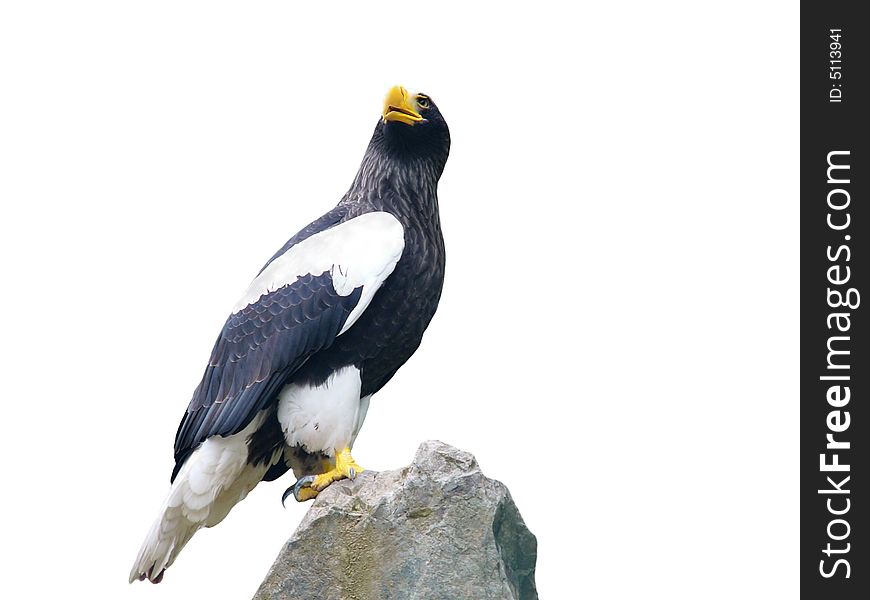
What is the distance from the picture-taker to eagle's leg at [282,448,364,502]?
6.96 metres

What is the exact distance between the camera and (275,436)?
7.13 meters

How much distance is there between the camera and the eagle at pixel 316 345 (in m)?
6.91

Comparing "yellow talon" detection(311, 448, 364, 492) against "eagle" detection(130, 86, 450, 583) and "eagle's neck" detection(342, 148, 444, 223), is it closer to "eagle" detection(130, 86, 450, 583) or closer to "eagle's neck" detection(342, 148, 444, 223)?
"eagle" detection(130, 86, 450, 583)

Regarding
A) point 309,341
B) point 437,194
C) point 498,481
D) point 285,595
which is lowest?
point 285,595

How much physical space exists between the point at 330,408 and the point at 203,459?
2.22 feet

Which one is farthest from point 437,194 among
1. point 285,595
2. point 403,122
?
point 285,595

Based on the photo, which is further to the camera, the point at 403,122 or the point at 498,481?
the point at 403,122

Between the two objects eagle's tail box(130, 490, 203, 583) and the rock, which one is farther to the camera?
eagle's tail box(130, 490, 203, 583)

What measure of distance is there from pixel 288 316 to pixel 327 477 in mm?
778

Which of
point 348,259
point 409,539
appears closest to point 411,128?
point 348,259

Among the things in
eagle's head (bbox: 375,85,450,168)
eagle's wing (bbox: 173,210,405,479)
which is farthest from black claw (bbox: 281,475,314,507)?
eagle's head (bbox: 375,85,450,168)

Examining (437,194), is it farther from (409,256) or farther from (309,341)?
(309,341)

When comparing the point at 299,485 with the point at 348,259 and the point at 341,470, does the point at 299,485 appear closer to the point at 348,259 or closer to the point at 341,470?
the point at 341,470

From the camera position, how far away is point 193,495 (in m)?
7.04
